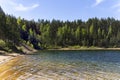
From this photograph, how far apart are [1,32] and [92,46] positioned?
334ft

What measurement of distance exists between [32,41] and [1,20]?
63328mm

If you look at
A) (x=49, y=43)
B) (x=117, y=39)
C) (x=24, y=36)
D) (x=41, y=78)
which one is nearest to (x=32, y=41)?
(x=24, y=36)

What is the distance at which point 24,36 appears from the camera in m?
174

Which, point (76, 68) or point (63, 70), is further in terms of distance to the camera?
point (76, 68)

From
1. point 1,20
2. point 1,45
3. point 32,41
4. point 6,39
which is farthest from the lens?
point 32,41

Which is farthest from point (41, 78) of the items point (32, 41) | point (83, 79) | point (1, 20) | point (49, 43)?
point (49, 43)

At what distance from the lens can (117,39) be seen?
19762 cm

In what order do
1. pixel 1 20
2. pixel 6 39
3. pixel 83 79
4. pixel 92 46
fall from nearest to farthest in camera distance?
pixel 83 79, pixel 1 20, pixel 6 39, pixel 92 46

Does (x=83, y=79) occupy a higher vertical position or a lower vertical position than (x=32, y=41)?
lower

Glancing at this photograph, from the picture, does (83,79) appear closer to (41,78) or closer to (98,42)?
(41,78)

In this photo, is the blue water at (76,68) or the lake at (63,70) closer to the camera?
the lake at (63,70)

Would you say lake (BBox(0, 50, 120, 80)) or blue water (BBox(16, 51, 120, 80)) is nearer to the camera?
lake (BBox(0, 50, 120, 80))

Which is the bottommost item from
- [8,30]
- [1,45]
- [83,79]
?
[83,79]

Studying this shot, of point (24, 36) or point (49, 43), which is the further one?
point (49, 43)
